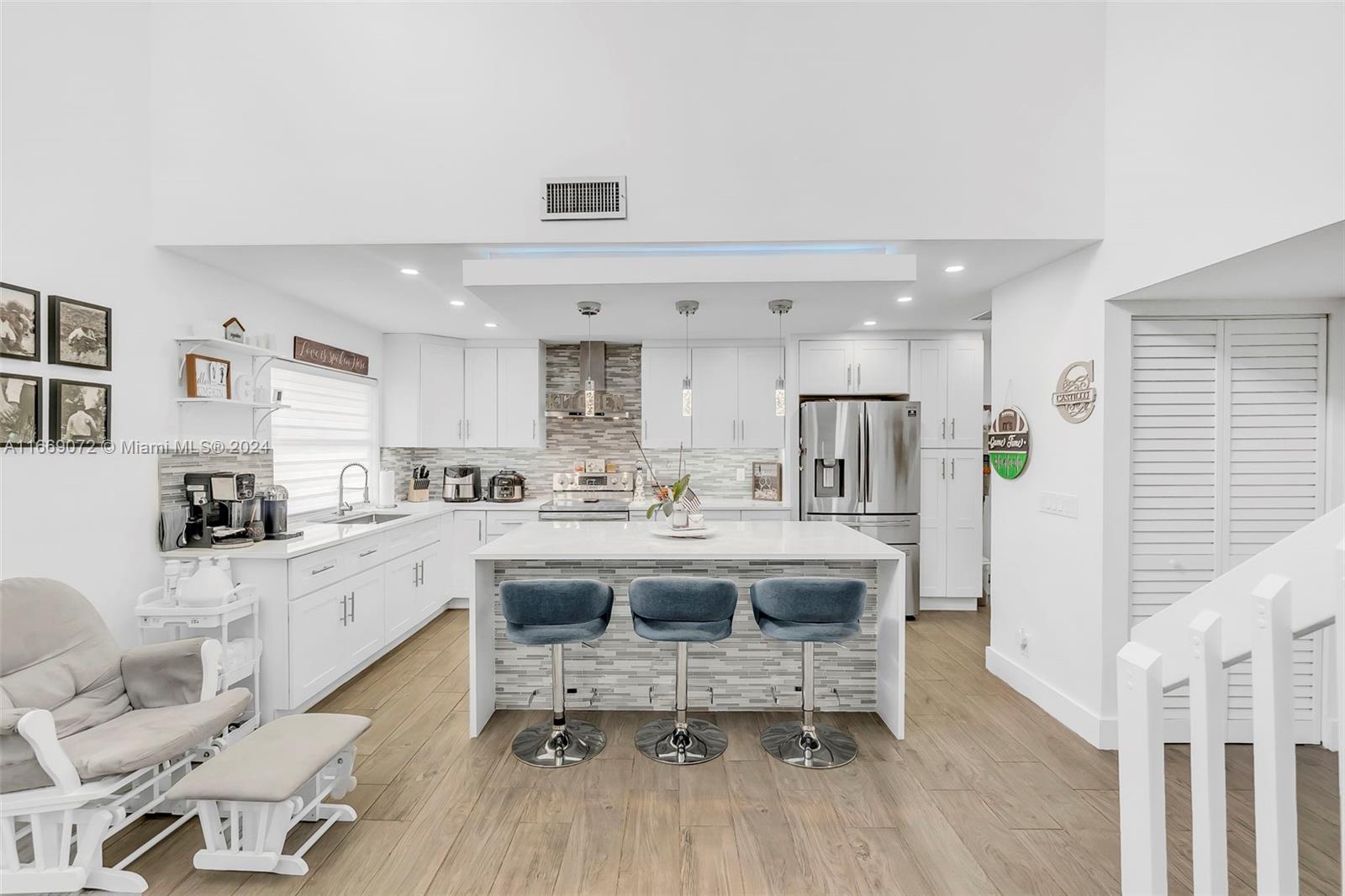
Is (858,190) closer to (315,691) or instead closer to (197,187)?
(197,187)

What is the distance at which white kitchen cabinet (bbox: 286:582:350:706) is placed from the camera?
3.10m

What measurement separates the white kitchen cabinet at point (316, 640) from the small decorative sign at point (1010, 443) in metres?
4.03

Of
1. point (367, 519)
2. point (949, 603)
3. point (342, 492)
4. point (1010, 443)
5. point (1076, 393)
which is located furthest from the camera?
point (949, 603)

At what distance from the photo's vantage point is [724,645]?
3.36 metres

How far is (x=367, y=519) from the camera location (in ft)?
15.8

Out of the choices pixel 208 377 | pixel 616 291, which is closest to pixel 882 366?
pixel 616 291

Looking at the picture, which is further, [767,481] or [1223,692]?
[767,481]

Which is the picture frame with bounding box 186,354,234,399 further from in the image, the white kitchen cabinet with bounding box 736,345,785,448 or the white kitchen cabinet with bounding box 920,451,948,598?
the white kitchen cabinet with bounding box 920,451,948,598

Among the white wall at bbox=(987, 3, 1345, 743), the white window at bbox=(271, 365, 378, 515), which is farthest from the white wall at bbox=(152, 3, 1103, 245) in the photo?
the white window at bbox=(271, 365, 378, 515)

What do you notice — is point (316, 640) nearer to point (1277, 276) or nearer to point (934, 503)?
point (934, 503)

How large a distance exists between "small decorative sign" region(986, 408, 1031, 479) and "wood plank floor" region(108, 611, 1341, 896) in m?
1.38

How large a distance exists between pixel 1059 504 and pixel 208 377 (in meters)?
4.57

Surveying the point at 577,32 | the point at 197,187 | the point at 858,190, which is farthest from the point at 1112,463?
the point at 197,187

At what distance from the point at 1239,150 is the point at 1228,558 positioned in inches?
75.2
